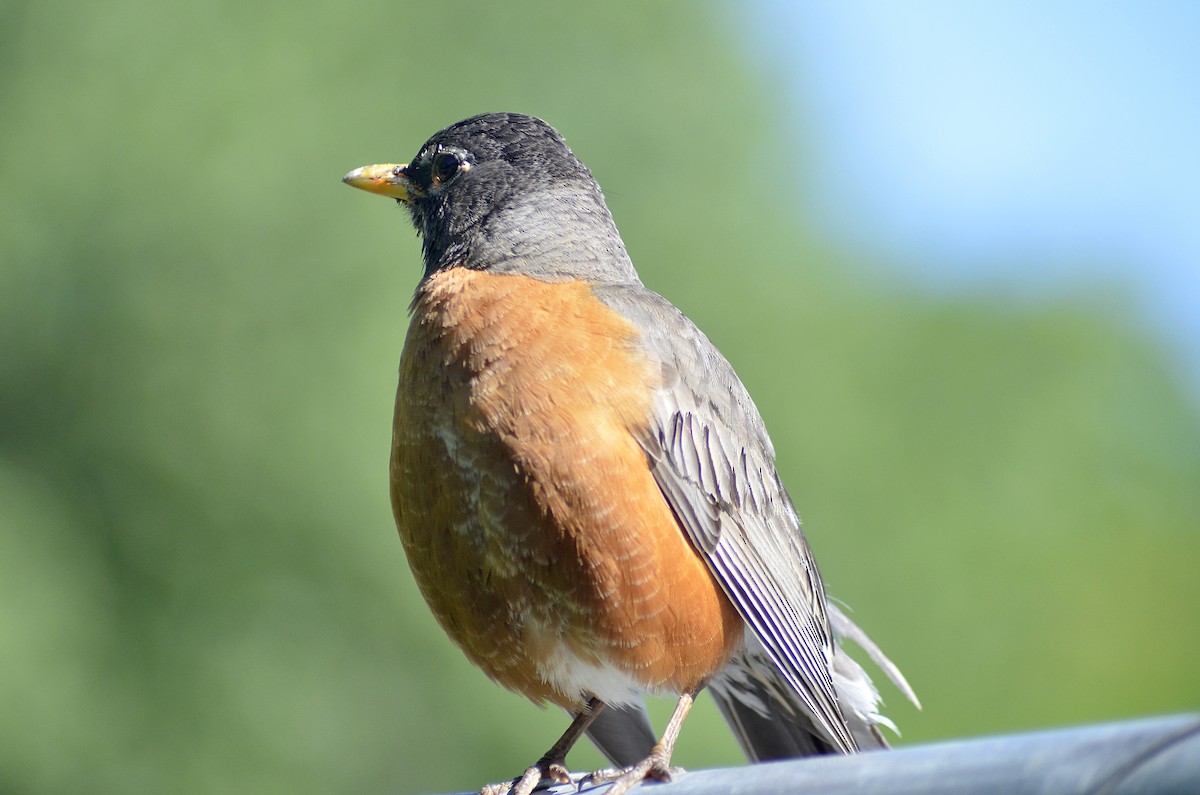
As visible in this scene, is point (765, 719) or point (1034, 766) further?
point (765, 719)

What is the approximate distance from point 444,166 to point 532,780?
6.83 feet

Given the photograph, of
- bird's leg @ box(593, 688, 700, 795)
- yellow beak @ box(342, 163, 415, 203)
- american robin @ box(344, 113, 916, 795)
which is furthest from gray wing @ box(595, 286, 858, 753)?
yellow beak @ box(342, 163, 415, 203)

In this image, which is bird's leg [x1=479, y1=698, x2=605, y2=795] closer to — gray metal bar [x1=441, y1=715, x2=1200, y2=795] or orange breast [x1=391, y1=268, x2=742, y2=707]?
orange breast [x1=391, y1=268, x2=742, y2=707]

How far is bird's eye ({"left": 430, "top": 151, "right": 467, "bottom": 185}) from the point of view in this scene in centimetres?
431

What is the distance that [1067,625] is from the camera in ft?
70.0

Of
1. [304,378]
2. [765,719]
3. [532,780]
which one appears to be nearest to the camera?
[532,780]

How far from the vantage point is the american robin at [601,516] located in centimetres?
308

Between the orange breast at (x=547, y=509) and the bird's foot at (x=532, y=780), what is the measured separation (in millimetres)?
194

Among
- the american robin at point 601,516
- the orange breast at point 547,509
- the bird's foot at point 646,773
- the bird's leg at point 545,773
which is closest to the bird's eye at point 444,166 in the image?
the american robin at point 601,516

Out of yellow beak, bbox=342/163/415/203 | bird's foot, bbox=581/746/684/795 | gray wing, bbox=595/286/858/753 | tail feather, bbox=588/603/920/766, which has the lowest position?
tail feather, bbox=588/603/920/766

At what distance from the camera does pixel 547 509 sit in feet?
9.95

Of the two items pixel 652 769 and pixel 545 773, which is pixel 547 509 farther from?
pixel 545 773

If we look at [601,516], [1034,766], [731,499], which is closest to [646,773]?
[601,516]

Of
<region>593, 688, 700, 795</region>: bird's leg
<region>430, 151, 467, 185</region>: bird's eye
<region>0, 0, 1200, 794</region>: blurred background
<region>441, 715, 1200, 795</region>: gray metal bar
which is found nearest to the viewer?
<region>441, 715, 1200, 795</region>: gray metal bar
